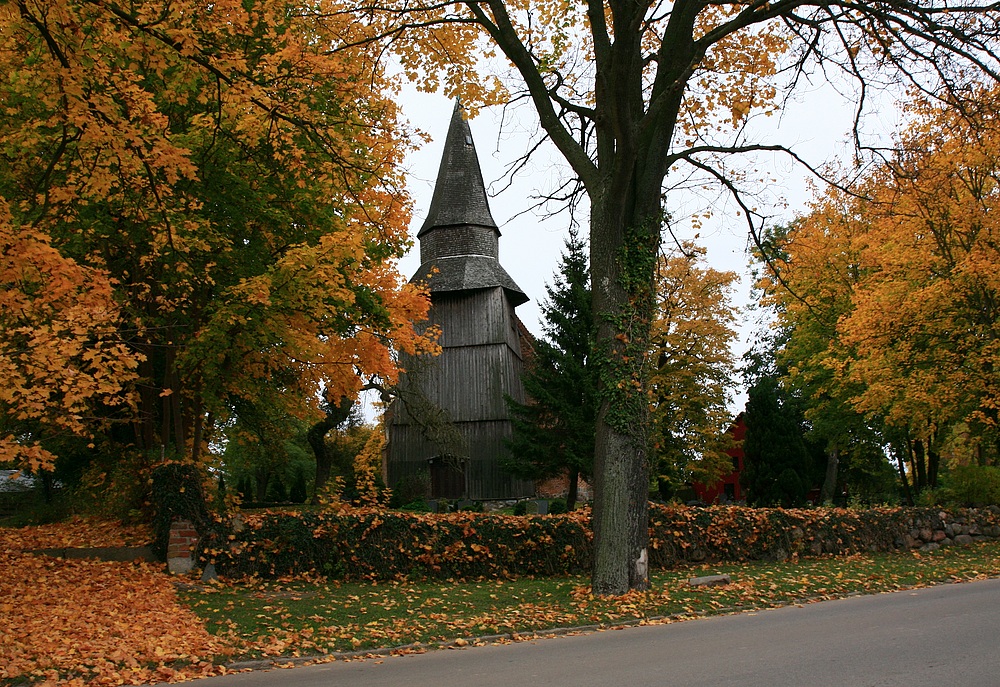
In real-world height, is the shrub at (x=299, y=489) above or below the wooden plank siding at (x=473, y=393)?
below

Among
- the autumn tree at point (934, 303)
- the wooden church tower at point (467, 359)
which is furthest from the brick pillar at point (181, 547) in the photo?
the wooden church tower at point (467, 359)

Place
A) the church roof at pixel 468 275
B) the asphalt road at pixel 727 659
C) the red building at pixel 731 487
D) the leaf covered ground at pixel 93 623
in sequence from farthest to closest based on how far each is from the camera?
the red building at pixel 731 487 → the church roof at pixel 468 275 → the leaf covered ground at pixel 93 623 → the asphalt road at pixel 727 659

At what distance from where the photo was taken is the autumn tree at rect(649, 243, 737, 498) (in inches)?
1256

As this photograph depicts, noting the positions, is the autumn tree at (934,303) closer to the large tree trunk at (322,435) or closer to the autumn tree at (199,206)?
the autumn tree at (199,206)

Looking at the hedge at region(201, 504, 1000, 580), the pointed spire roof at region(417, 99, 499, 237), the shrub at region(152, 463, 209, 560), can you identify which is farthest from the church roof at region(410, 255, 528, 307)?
the shrub at region(152, 463, 209, 560)

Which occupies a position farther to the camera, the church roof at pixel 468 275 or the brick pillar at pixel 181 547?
the church roof at pixel 468 275

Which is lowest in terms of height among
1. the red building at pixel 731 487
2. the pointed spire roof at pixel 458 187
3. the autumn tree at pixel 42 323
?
the red building at pixel 731 487

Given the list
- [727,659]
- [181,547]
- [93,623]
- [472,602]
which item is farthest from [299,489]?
[727,659]

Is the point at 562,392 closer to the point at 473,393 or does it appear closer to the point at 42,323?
the point at 473,393

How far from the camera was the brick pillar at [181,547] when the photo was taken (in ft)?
39.5

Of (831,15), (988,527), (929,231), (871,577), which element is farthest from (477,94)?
(988,527)

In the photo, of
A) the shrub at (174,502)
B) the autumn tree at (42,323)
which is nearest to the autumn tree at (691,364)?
the shrub at (174,502)

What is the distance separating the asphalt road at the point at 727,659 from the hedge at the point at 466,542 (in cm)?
483

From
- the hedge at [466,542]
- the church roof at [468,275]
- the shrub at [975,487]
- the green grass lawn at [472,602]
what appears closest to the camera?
the green grass lawn at [472,602]
